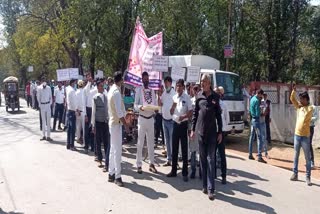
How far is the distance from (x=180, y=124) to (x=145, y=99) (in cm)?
93

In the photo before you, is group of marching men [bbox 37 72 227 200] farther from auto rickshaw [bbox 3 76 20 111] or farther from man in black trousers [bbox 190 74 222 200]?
auto rickshaw [bbox 3 76 20 111]

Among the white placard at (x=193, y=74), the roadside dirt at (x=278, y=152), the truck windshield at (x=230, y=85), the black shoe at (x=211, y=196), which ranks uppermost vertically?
the white placard at (x=193, y=74)

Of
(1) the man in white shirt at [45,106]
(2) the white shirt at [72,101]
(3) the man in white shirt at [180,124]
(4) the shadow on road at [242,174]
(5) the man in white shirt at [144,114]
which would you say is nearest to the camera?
(3) the man in white shirt at [180,124]

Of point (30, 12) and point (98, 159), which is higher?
point (30, 12)

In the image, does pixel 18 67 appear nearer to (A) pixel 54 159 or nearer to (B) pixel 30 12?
(B) pixel 30 12

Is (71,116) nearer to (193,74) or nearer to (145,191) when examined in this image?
(193,74)

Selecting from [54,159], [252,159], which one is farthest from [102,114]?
[252,159]

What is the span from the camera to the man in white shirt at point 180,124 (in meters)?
8.44

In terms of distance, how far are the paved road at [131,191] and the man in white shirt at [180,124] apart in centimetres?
44

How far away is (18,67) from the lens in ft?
181

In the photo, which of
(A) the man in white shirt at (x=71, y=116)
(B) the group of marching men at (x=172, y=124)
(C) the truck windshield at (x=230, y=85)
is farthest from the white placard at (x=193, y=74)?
(A) the man in white shirt at (x=71, y=116)

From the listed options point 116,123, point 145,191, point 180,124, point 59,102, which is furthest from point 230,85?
point 145,191

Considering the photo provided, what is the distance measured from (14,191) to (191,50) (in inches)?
845

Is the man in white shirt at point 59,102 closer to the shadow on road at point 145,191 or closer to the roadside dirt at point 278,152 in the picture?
the roadside dirt at point 278,152
